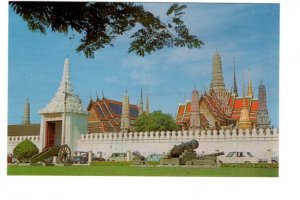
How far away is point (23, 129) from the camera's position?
13.9 meters

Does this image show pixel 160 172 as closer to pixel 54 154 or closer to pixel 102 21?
pixel 54 154

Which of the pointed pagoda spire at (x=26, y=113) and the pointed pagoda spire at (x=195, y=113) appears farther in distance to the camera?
the pointed pagoda spire at (x=195, y=113)

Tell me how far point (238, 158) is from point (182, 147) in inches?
57.7

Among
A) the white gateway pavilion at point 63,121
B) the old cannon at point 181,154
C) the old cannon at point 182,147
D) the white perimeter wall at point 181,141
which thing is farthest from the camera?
the white gateway pavilion at point 63,121

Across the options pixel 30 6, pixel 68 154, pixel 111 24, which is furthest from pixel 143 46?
pixel 68 154

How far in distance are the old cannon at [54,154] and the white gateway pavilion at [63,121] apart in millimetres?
224

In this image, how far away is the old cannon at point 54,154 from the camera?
45.1 feet

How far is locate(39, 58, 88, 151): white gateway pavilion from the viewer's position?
47.2ft

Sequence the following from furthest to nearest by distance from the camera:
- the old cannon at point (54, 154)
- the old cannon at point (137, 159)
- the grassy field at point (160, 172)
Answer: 1. the old cannon at point (54, 154)
2. the old cannon at point (137, 159)
3. the grassy field at point (160, 172)

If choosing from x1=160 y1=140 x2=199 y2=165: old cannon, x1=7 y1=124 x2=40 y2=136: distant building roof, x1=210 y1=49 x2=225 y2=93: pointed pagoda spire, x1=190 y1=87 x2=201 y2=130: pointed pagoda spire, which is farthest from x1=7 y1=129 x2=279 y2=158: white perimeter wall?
x1=210 y1=49 x2=225 y2=93: pointed pagoda spire

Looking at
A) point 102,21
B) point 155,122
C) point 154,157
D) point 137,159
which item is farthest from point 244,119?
point 102,21

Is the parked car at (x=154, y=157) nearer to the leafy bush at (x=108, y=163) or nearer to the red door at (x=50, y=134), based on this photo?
the leafy bush at (x=108, y=163)

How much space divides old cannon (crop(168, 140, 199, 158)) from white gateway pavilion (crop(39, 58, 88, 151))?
3084 millimetres

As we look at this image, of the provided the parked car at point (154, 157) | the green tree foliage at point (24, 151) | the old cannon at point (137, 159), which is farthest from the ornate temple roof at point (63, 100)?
the parked car at point (154, 157)
